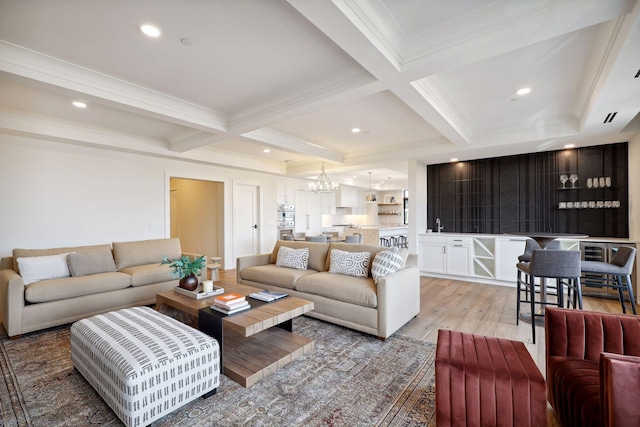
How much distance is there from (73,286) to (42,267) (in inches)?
20.0

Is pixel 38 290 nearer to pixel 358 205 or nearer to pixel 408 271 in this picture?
pixel 408 271

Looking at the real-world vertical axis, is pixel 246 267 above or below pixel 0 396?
above

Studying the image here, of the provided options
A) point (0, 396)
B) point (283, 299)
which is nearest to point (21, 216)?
point (0, 396)

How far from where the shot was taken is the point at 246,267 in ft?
14.3

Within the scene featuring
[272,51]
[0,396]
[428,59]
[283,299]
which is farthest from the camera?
[283,299]

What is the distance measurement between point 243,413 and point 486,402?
1.44m

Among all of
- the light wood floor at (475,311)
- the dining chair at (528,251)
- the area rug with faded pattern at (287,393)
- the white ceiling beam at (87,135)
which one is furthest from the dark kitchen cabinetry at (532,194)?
the white ceiling beam at (87,135)

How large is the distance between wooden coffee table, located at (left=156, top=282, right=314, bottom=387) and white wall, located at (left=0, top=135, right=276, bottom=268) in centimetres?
299

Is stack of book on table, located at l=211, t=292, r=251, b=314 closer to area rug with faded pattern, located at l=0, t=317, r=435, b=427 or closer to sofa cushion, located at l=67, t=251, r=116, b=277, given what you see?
area rug with faded pattern, located at l=0, t=317, r=435, b=427

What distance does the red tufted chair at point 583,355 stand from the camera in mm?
1295

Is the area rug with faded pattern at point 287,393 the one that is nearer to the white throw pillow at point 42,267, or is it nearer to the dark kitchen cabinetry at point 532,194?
the white throw pillow at point 42,267

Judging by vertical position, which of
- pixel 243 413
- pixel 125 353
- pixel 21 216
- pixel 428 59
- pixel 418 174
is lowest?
pixel 243 413

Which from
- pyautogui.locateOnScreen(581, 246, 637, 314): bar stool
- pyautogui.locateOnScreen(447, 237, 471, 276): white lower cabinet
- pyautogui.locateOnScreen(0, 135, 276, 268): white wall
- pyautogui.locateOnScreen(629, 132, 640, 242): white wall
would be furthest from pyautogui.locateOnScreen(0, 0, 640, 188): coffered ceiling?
pyautogui.locateOnScreen(447, 237, 471, 276): white lower cabinet

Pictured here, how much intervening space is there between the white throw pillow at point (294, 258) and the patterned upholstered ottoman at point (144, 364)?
6.65 ft
